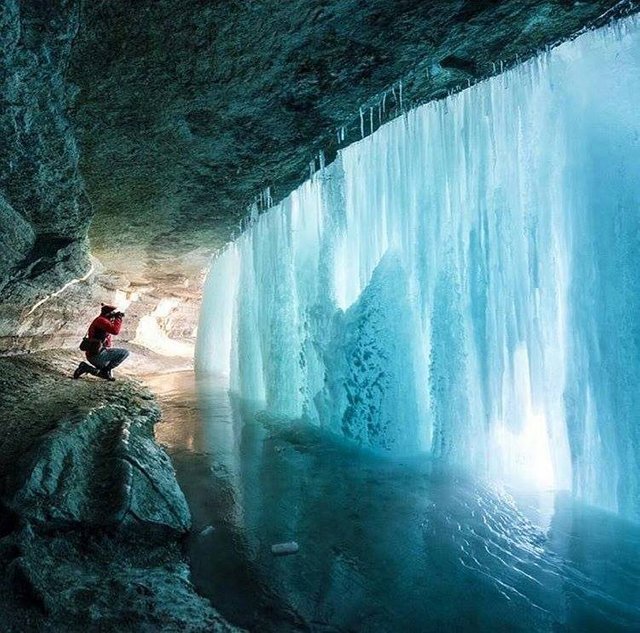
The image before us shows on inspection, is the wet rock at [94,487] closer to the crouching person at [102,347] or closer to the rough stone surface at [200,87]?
the rough stone surface at [200,87]

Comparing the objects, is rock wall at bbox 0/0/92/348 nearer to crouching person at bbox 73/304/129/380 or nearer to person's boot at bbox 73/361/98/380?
crouching person at bbox 73/304/129/380

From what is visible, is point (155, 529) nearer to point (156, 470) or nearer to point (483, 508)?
point (156, 470)

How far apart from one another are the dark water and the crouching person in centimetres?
507

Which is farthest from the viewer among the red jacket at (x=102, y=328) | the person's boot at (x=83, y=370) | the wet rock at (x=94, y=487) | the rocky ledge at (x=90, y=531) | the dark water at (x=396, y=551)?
the red jacket at (x=102, y=328)

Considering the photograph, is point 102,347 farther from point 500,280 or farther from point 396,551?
point 500,280

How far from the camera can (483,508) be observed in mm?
4664

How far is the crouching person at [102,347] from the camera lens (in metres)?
9.94

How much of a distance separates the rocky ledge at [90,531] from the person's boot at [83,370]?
4.59 m

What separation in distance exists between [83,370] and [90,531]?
24.8 ft

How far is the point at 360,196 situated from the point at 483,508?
6.87 metres

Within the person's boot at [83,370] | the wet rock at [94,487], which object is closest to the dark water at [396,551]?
the wet rock at [94,487]

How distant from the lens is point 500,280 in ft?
21.0

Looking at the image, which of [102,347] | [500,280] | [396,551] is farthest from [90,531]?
[102,347]

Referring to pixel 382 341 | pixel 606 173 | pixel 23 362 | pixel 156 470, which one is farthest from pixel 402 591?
pixel 23 362
